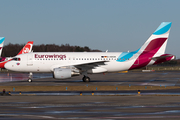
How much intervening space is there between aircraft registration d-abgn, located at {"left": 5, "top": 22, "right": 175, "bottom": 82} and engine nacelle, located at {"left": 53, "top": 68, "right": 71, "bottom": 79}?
130 centimetres

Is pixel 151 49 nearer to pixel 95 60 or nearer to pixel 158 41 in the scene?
pixel 158 41

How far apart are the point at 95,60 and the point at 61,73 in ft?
20.2

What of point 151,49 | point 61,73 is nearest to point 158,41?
point 151,49

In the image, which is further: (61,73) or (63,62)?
(63,62)

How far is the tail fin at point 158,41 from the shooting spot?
4162 cm

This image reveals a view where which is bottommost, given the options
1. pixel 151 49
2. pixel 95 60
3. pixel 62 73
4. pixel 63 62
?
pixel 62 73

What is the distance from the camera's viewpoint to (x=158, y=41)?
4162 centimetres

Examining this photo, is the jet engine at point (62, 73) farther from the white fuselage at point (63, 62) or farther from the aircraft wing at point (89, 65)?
the white fuselage at point (63, 62)

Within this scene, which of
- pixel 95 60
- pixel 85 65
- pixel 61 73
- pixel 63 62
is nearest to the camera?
pixel 61 73

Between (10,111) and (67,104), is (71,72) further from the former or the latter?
(10,111)

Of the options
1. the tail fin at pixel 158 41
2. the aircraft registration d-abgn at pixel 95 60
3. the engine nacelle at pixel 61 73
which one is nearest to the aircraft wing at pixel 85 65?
the aircraft registration d-abgn at pixel 95 60

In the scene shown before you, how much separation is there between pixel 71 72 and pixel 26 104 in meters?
20.1

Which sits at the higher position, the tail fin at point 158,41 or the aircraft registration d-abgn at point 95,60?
the tail fin at point 158,41

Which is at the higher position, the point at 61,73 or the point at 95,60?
the point at 95,60
